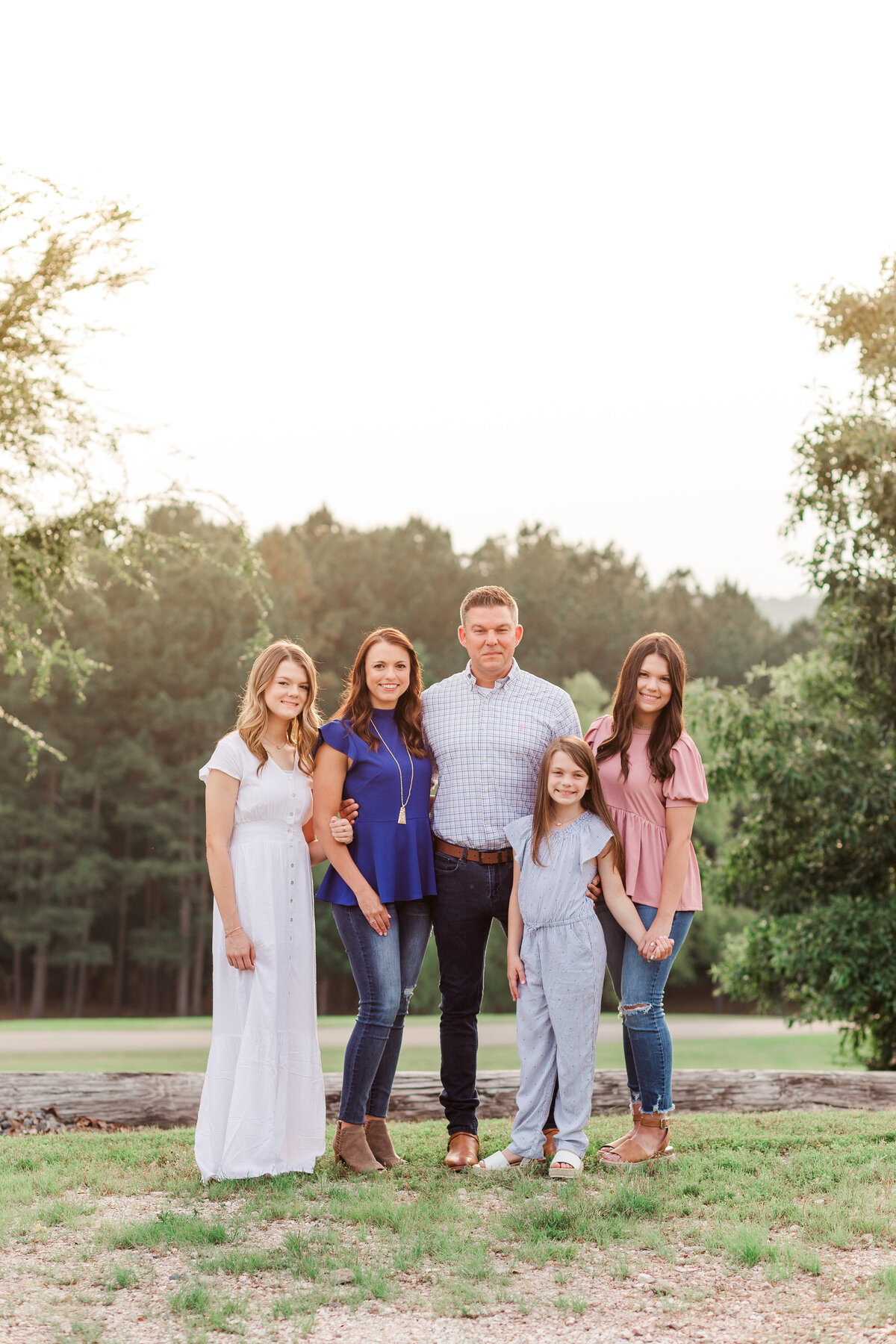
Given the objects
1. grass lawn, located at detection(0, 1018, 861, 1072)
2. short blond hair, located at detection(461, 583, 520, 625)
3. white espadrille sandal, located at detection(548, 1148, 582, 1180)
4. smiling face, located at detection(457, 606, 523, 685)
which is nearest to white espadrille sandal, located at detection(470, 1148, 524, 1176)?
white espadrille sandal, located at detection(548, 1148, 582, 1180)

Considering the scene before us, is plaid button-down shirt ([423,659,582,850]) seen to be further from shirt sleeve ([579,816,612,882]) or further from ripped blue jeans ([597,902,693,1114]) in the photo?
ripped blue jeans ([597,902,693,1114])

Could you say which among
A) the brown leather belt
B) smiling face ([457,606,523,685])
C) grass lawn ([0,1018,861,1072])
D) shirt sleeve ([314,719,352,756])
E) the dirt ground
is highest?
smiling face ([457,606,523,685])

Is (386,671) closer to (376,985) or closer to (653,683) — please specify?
(653,683)

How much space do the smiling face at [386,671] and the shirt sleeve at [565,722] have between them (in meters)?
0.62

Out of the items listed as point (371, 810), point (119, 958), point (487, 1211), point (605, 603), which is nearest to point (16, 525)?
point (371, 810)

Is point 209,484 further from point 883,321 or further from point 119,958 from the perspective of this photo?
point 119,958

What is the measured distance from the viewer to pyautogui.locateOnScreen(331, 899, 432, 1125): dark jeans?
14.6ft

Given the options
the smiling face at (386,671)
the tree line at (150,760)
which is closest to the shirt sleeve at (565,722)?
the smiling face at (386,671)

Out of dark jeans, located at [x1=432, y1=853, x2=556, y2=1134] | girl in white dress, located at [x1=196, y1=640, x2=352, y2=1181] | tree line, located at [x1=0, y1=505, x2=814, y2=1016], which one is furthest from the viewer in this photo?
tree line, located at [x1=0, y1=505, x2=814, y2=1016]

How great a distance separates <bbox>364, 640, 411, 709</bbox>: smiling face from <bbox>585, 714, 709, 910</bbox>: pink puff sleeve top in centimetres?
78

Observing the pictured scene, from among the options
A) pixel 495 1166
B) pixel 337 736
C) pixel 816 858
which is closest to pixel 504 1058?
pixel 816 858

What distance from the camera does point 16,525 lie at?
849 centimetres

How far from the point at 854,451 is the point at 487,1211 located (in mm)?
7836

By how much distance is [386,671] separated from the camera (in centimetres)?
452
